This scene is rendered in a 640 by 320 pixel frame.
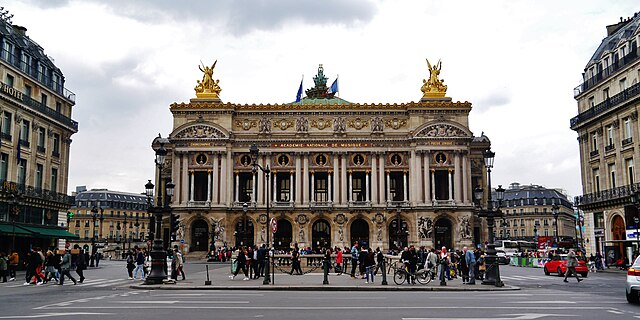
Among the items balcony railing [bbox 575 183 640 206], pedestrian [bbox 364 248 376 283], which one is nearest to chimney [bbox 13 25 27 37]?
pedestrian [bbox 364 248 376 283]

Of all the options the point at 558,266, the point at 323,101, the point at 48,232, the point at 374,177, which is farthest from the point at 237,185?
the point at 558,266

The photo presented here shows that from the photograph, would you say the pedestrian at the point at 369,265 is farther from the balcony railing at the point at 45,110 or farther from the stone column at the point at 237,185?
the stone column at the point at 237,185

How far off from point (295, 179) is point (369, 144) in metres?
10.1

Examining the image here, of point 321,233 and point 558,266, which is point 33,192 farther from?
point 558,266

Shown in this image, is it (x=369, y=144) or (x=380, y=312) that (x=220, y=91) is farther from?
(x=380, y=312)

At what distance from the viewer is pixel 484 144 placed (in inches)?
3312

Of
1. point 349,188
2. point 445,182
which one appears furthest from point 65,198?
point 445,182

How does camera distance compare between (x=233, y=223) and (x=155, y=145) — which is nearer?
(x=233, y=223)

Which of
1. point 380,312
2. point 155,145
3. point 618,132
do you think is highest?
point 155,145

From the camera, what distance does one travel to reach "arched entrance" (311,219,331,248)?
3007 inches

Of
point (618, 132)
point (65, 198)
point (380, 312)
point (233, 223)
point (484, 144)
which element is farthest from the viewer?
point (484, 144)

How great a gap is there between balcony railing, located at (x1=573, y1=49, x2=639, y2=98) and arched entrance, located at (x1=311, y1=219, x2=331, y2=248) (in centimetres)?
3291

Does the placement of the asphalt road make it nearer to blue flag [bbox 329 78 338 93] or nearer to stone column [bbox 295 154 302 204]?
stone column [bbox 295 154 302 204]

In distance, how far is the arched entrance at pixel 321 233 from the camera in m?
76.4
